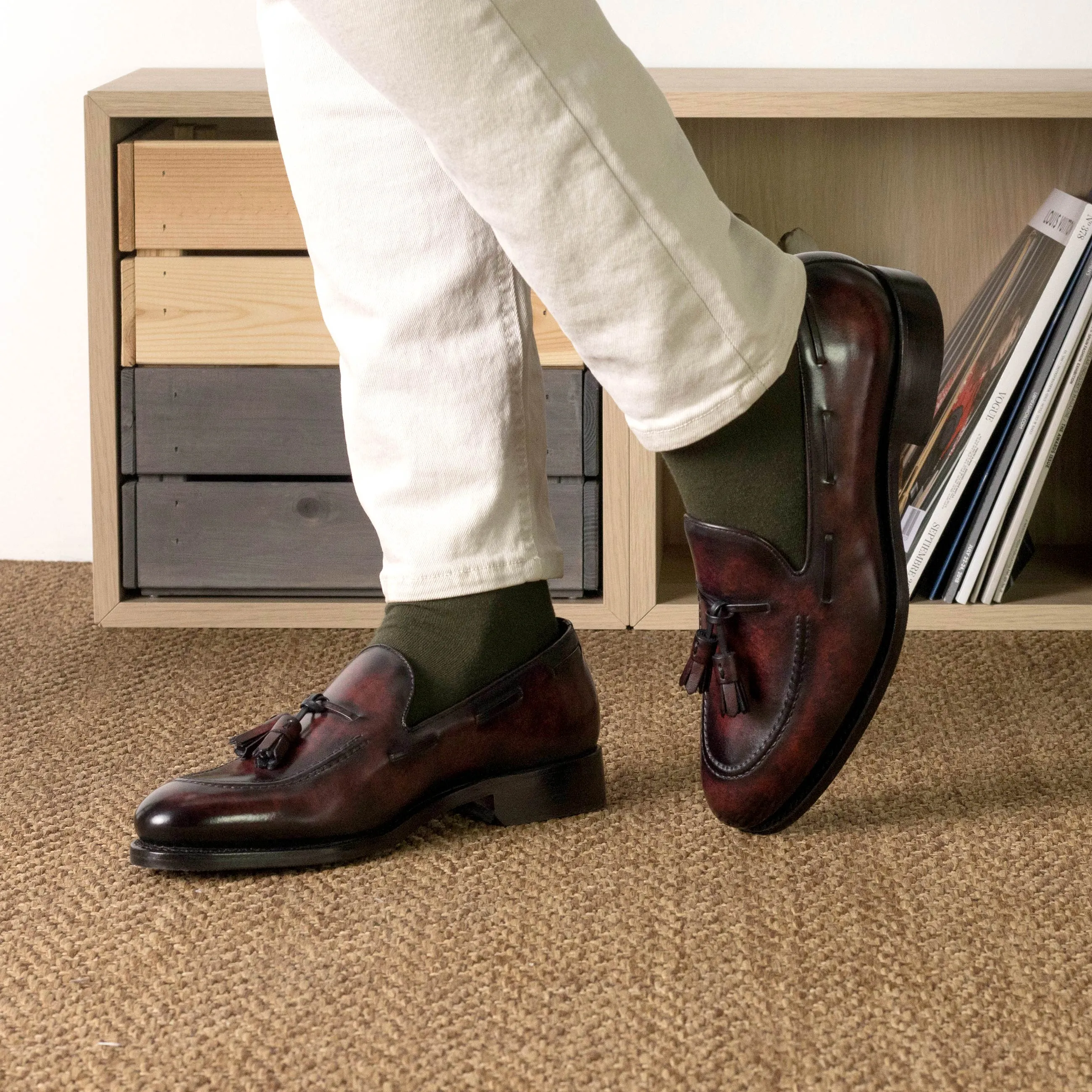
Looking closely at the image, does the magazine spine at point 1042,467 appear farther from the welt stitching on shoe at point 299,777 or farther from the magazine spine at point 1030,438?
the welt stitching on shoe at point 299,777

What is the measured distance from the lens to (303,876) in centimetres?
69

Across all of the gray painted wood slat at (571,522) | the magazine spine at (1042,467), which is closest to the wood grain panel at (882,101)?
the magazine spine at (1042,467)

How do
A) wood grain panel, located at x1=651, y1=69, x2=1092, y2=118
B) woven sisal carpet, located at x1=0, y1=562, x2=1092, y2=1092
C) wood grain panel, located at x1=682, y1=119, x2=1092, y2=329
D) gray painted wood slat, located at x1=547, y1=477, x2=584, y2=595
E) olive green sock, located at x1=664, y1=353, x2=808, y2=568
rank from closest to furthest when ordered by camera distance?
1. woven sisal carpet, located at x1=0, y1=562, x2=1092, y2=1092
2. olive green sock, located at x1=664, y1=353, x2=808, y2=568
3. wood grain panel, located at x1=651, y1=69, x2=1092, y2=118
4. gray painted wood slat, located at x1=547, y1=477, x2=584, y2=595
5. wood grain panel, located at x1=682, y1=119, x2=1092, y2=329

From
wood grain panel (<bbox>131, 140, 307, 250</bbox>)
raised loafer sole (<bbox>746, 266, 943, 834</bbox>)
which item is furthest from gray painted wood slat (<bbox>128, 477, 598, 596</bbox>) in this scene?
raised loafer sole (<bbox>746, 266, 943, 834</bbox>)

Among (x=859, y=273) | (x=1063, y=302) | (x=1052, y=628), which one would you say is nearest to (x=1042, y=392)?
(x=1063, y=302)

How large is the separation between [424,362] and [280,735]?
0.23m

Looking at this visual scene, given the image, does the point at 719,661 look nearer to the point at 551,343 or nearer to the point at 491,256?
the point at 491,256

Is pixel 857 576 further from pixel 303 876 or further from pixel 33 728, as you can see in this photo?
pixel 33 728

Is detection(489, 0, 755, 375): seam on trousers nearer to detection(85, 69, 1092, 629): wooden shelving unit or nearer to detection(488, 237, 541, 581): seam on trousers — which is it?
detection(488, 237, 541, 581): seam on trousers

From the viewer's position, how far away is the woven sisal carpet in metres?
0.51

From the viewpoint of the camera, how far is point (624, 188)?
1.77 ft

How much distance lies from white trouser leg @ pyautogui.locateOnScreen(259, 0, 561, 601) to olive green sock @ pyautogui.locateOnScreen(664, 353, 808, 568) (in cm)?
12

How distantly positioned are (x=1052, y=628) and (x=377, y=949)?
82cm

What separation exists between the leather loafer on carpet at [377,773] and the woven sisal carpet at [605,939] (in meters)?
0.02
